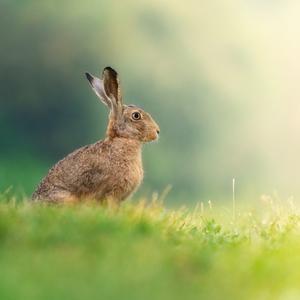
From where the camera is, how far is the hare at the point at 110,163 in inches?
405

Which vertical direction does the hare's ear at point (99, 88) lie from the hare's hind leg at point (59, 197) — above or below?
above

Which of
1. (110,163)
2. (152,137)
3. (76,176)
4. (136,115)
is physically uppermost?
(136,115)

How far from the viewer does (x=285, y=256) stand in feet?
25.8

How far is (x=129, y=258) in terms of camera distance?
7.30m

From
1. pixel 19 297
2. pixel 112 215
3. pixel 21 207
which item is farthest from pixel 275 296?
pixel 21 207

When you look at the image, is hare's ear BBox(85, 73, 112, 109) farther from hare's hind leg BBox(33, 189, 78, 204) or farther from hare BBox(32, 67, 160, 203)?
hare's hind leg BBox(33, 189, 78, 204)

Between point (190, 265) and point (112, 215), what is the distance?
1.54 metres

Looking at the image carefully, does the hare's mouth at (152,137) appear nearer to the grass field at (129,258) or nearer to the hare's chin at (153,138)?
the hare's chin at (153,138)

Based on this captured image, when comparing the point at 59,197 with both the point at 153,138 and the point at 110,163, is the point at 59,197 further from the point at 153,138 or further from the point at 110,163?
the point at 153,138

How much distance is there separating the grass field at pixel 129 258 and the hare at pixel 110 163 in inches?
29.4

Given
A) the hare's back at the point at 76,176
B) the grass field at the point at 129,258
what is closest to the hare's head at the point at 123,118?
the hare's back at the point at 76,176

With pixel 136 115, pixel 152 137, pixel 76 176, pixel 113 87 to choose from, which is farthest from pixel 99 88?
pixel 76 176

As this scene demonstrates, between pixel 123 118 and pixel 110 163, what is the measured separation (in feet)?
2.54

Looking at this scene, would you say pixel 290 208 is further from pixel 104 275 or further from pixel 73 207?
pixel 104 275
